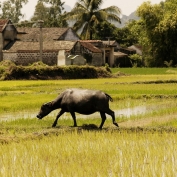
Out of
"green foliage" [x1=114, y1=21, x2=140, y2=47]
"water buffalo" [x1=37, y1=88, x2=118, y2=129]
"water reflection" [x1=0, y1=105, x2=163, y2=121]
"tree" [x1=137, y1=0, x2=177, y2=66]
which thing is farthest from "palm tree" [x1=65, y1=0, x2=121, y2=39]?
"water buffalo" [x1=37, y1=88, x2=118, y2=129]

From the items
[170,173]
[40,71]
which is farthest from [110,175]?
[40,71]

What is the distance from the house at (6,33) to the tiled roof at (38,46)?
0.90 meters

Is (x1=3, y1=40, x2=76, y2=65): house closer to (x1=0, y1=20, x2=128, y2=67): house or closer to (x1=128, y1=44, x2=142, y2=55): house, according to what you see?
(x1=0, y1=20, x2=128, y2=67): house

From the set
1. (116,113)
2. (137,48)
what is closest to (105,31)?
(137,48)

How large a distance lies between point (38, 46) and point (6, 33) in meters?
3.18

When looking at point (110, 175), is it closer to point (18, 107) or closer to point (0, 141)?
point (0, 141)

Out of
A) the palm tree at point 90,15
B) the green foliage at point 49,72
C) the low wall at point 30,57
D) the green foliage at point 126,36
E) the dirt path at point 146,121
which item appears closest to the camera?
the dirt path at point 146,121

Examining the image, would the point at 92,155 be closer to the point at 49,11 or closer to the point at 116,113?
the point at 116,113

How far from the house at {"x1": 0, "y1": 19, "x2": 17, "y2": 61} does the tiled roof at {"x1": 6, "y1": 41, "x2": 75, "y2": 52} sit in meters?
0.90

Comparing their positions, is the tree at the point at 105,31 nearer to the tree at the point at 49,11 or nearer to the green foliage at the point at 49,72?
the tree at the point at 49,11

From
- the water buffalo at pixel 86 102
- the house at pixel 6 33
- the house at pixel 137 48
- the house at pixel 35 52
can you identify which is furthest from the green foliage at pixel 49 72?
the house at pixel 137 48

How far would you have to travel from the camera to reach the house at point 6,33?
37.5 meters

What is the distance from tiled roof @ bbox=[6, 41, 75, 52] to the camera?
120 feet

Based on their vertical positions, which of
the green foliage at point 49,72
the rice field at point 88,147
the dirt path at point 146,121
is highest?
the rice field at point 88,147
